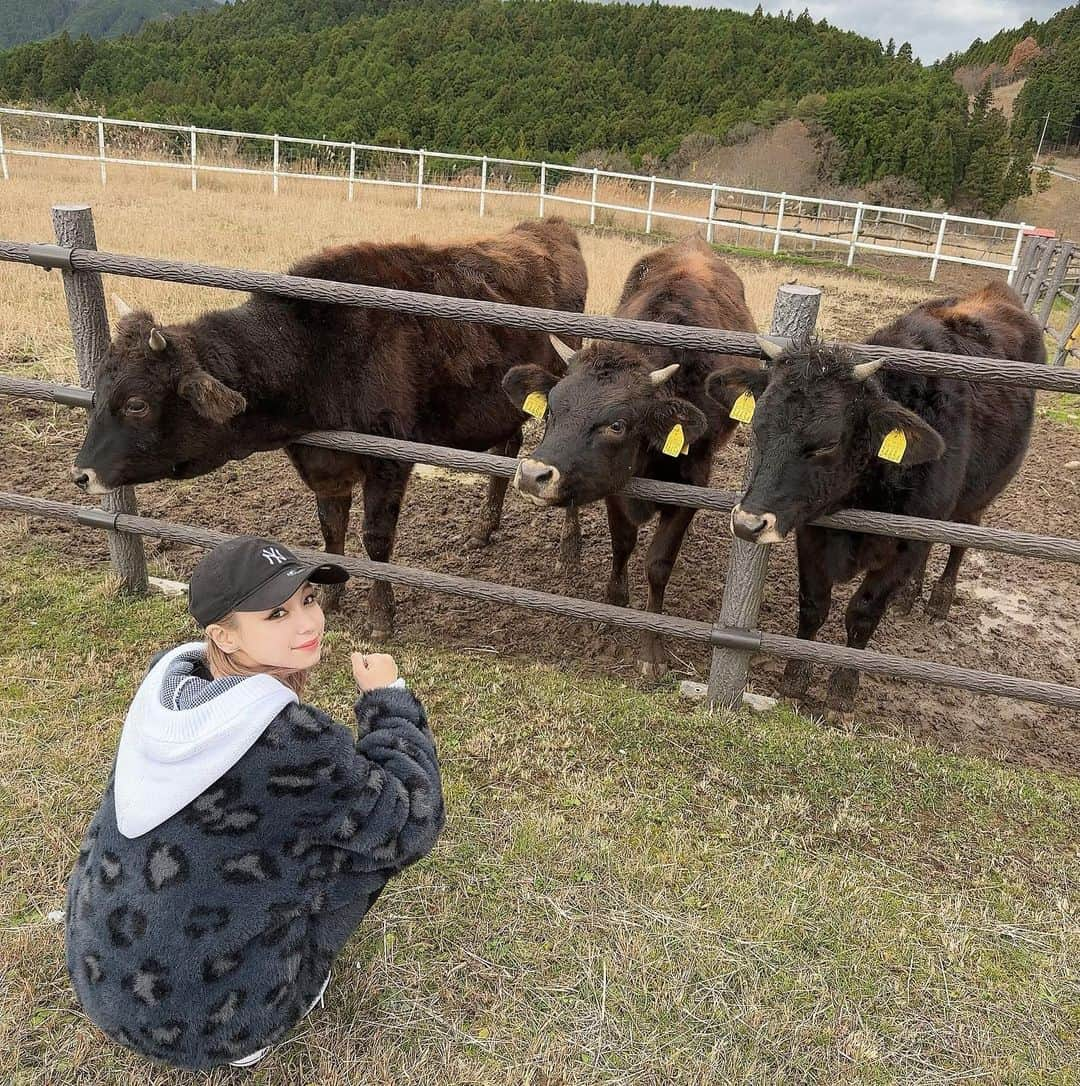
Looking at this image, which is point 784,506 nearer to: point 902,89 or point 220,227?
point 220,227

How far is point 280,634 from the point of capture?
194 centimetres

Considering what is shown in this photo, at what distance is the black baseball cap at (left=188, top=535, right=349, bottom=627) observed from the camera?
1885 mm

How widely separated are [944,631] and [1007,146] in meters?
45.8

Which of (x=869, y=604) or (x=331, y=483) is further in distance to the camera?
(x=331, y=483)

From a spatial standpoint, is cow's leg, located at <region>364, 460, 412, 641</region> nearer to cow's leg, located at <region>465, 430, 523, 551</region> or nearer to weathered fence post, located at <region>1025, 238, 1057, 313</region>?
cow's leg, located at <region>465, 430, 523, 551</region>

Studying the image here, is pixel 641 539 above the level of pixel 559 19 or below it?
below

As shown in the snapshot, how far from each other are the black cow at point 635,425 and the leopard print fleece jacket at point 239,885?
2.04m

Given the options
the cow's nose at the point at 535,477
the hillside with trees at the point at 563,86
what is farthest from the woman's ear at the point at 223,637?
the hillside with trees at the point at 563,86

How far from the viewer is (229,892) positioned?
187cm

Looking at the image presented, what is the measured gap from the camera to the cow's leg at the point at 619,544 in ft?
16.0

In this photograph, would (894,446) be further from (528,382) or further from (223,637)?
(223,637)

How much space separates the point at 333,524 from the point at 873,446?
2941 mm

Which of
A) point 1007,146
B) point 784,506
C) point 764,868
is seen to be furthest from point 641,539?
point 1007,146

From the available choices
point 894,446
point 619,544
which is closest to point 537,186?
point 619,544
